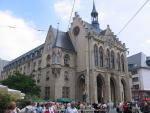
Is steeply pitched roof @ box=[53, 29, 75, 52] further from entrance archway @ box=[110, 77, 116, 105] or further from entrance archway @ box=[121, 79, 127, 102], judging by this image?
entrance archway @ box=[121, 79, 127, 102]

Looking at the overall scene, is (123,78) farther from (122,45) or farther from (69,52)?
(69,52)

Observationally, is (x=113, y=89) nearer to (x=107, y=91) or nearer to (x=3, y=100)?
(x=107, y=91)

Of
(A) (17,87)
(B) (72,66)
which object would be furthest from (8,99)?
(B) (72,66)

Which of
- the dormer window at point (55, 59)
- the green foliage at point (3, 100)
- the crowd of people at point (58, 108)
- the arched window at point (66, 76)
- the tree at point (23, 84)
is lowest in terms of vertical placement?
the crowd of people at point (58, 108)

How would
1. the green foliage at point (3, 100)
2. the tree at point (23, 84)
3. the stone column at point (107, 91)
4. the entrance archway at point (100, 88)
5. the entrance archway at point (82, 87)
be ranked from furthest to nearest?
the entrance archway at point (100, 88) → the entrance archway at point (82, 87) → the stone column at point (107, 91) → the tree at point (23, 84) → the green foliage at point (3, 100)

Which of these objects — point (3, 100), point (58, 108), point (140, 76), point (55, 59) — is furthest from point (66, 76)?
point (140, 76)

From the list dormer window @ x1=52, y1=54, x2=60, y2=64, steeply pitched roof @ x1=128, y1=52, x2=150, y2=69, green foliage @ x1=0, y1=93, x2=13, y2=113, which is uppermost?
steeply pitched roof @ x1=128, y1=52, x2=150, y2=69

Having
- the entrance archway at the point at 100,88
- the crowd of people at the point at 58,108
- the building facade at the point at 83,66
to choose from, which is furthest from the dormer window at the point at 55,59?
the crowd of people at the point at 58,108

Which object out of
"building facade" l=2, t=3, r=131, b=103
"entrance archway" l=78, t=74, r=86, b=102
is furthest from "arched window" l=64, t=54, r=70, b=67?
"entrance archway" l=78, t=74, r=86, b=102

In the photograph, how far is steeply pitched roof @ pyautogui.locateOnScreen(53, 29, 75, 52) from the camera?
1796 inches

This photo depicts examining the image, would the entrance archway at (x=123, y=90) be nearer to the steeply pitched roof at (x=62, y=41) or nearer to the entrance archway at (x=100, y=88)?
the entrance archway at (x=100, y=88)

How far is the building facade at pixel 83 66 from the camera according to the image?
42688mm

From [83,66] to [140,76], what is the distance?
27.3 metres

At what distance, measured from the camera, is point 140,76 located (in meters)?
65.9
